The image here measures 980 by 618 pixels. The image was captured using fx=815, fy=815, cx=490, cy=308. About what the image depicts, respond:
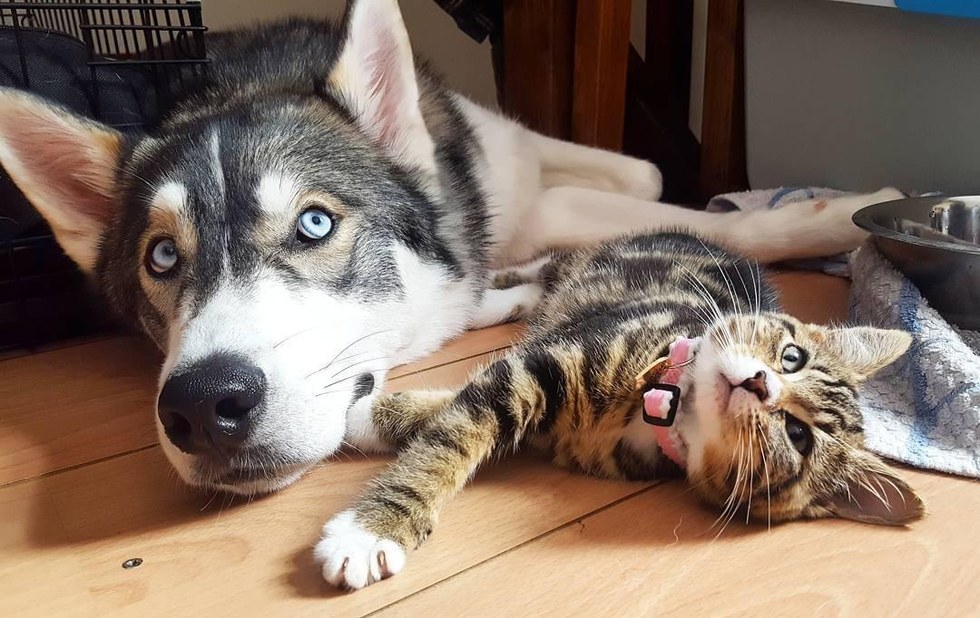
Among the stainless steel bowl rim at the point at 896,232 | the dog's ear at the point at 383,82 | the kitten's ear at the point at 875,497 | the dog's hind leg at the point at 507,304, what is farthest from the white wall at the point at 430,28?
the kitten's ear at the point at 875,497

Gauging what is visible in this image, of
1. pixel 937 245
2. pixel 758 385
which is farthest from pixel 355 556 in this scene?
pixel 937 245

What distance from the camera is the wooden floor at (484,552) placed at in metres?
1.11

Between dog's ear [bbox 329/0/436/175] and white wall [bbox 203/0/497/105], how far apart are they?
120 centimetres

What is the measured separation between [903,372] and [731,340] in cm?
52

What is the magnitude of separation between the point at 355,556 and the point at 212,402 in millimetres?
285

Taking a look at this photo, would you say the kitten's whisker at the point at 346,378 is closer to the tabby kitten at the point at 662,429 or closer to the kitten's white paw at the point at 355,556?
the tabby kitten at the point at 662,429

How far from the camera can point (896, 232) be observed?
5.72 feet

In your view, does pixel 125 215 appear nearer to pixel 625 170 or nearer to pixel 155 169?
pixel 155 169

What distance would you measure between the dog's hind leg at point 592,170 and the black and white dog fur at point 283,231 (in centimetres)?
41

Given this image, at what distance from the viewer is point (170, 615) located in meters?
1.10

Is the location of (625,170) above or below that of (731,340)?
above

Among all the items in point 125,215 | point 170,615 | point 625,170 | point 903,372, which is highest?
point 625,170

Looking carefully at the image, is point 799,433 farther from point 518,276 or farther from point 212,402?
point 518,276

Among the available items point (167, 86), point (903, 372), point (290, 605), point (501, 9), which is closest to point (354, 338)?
point (290, 605)
